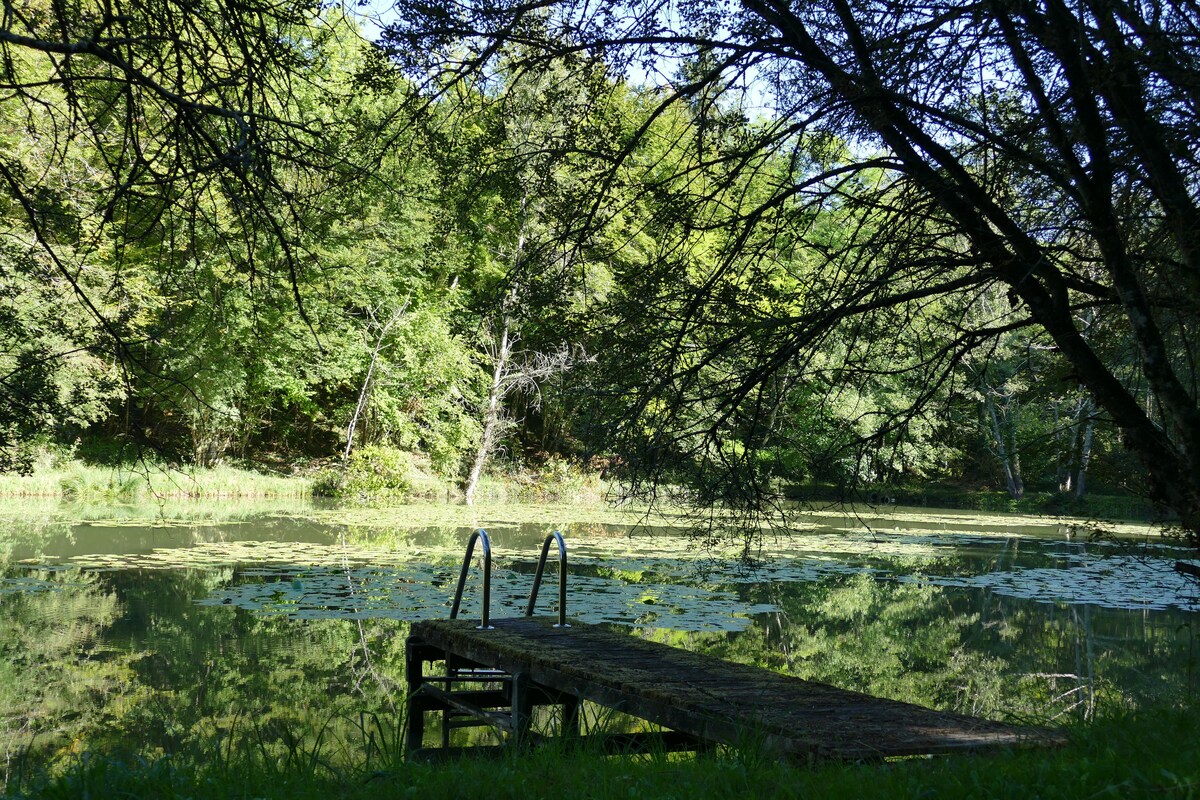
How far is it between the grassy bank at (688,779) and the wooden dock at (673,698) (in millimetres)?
264

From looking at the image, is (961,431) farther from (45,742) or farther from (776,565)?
(45,742)

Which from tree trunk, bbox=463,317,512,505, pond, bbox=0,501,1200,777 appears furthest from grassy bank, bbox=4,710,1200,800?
tree trunk, bbox=463,317,512,505

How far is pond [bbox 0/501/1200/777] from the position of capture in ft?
23.7

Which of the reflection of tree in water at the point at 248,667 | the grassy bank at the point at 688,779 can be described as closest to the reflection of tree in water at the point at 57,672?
the reflection of tree in water at the point at 248,667

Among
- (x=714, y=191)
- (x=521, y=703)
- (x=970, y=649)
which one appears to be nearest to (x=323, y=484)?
(x=970, y=649)

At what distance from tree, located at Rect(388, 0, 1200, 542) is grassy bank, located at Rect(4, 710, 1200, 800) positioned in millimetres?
2093

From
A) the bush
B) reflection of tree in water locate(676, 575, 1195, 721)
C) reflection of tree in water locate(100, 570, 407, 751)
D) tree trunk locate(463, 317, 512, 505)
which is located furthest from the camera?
tree trunk locate(463, 317, 512, 505)

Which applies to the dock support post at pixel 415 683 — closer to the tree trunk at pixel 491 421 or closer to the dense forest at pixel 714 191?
the dense forest at pixel 714 191

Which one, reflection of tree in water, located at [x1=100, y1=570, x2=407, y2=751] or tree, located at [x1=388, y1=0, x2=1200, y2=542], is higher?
tree, located at [x1=388, y1=0, x2=1200, y2=542]

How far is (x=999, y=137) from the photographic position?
18.6 ft

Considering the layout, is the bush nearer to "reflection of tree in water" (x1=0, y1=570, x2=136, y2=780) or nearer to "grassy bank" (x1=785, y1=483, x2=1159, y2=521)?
"grassy bank" (x1=785, y1=483, x2=1159, y2=521)

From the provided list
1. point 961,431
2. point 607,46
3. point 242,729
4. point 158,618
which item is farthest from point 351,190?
point 961,431

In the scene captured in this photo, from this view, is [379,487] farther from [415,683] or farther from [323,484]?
[415,683]

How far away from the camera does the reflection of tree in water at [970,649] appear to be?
8211 millimetres
